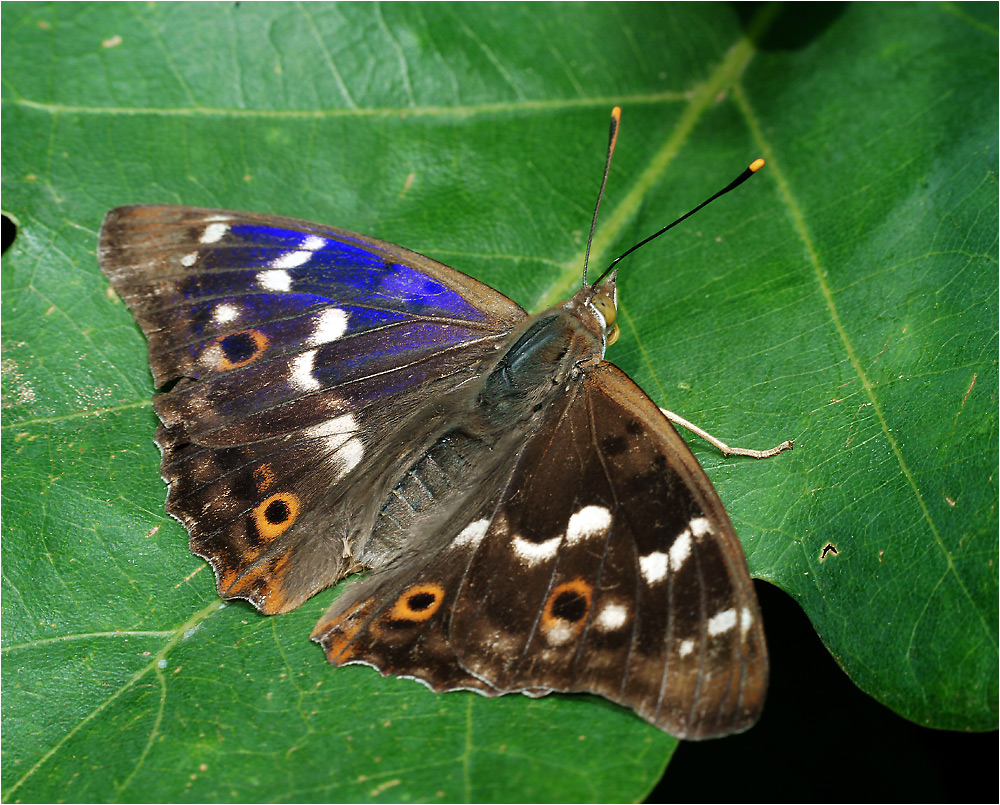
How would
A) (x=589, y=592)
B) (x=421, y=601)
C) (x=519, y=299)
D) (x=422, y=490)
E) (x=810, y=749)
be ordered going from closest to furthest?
1. (x=589, y=592)
2. (x=421, y=601)
3. (x=422, y=490)
4. (x=810, y=749)
5. (x=519, y=299)

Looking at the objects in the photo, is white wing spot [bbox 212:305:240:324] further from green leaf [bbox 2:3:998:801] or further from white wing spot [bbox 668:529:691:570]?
white wing spot [bbox 668:529:691:570]

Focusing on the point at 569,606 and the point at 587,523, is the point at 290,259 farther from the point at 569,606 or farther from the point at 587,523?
the point at 569,606

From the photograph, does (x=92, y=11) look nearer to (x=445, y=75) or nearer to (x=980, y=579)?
(x=445, y=75)

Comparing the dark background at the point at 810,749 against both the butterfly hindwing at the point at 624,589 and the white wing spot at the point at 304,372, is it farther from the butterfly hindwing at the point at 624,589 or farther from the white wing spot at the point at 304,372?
the white wing spot at the point at 304,372

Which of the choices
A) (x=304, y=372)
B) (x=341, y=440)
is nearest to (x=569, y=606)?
(x=341, y=440)

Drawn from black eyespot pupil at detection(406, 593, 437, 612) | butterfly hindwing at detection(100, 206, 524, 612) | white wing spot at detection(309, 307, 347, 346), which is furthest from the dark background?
white wing spot at detection(309, 307, 347, 346)

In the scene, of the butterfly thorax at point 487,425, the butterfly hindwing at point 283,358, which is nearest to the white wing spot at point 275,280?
the butterfly hindwing at point 283,358
